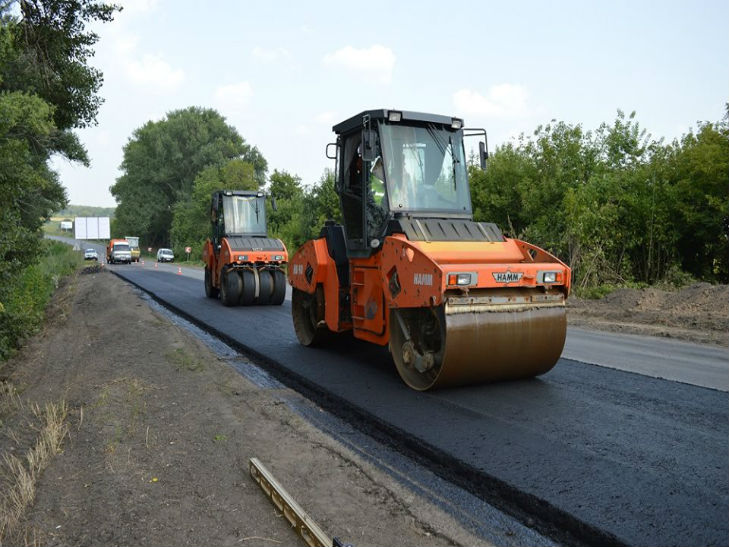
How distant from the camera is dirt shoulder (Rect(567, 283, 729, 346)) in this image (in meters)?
9.73

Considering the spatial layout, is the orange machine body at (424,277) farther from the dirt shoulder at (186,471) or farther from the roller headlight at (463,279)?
the dirt shoulder at (186,471)

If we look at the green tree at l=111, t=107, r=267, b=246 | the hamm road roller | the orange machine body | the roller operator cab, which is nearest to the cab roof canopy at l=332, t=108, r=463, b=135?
the hamm road roller

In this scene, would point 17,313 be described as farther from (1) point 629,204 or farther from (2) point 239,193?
(1) point 629,204

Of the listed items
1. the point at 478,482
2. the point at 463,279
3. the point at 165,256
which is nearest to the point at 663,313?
the point at 463,279

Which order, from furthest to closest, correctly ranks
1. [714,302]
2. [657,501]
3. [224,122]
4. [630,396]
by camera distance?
[224,122] → [714,302] → [630,396] → [657,501]

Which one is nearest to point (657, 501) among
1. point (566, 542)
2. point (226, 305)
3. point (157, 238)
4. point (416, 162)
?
point (566, 542)

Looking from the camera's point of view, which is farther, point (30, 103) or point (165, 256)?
point (165, 256)

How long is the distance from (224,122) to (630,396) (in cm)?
5829

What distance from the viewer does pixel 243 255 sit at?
1354 cm

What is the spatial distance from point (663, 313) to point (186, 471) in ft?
33.6

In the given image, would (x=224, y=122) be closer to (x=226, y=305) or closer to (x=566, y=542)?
(x=226, y=305)

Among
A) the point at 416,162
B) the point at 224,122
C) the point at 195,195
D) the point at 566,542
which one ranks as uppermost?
the point at 224,122

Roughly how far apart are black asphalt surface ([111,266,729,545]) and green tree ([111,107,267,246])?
52.9 meters

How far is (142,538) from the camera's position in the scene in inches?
114
